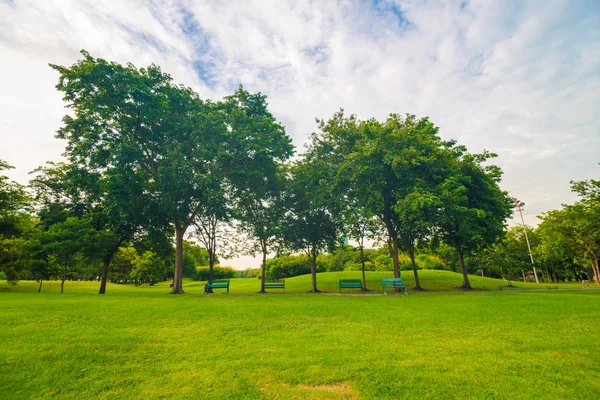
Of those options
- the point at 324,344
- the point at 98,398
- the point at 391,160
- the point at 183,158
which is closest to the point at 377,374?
the point at 324,344

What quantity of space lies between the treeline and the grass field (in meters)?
10.3

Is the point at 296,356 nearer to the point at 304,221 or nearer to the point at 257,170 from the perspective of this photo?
the point at 257,170

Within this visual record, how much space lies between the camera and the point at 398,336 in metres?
7.41

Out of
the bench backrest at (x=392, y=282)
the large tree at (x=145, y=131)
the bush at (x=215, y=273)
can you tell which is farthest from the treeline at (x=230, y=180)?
the bush at (x=215, y=273)

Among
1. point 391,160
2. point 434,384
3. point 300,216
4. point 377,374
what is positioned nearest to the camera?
point 434,384

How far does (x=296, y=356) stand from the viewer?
5.88 m

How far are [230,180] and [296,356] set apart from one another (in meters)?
18.8

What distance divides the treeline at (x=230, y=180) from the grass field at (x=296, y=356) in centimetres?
1030

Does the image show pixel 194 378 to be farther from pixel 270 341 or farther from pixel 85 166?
pixel 85 166

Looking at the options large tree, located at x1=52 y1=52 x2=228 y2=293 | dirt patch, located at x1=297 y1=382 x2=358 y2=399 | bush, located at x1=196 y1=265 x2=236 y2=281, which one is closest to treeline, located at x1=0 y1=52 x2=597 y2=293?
large tree, located at x1=52 y1=52 x2=228 y2=293

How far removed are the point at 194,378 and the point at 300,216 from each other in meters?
21.1

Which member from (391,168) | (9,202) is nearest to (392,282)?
(391,168)

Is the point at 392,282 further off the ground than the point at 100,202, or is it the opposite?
the point at 100,202

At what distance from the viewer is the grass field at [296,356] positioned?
4473 mm
